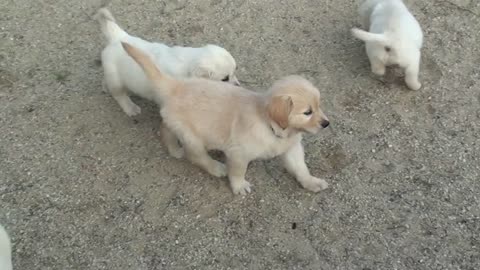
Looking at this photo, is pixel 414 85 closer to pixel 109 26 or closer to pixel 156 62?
pixel 156 62

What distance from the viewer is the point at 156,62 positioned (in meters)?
3.37

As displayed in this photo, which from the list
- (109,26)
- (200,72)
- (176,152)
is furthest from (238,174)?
(109,26)

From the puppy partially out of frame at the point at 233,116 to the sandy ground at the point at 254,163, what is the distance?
13.7 inches

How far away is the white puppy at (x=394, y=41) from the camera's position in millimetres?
3576

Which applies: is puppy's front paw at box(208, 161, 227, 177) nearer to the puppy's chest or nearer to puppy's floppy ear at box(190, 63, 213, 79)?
the puppy's chest

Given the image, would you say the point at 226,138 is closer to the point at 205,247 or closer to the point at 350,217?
the point at 205,247

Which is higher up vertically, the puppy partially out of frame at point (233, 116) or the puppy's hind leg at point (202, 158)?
the puppy partially out of frame at point (233, 116)

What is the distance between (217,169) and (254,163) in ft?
0.85

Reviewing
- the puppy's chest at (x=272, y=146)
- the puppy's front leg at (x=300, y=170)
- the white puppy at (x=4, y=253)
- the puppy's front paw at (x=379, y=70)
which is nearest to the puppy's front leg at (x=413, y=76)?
the puppy's front paw at (x=379, y=70)

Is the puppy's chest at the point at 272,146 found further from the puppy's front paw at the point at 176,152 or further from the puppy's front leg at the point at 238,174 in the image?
the puppy's front paw at the point at 176,152

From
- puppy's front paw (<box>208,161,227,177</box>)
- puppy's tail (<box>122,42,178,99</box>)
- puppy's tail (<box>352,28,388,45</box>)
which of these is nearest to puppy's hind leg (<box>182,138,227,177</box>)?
puppy's front paw (<box>208,161,227,177</box>)

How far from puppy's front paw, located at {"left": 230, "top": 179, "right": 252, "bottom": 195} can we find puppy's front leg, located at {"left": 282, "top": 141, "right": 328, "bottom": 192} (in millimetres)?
243

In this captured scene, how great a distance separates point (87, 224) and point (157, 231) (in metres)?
0.39

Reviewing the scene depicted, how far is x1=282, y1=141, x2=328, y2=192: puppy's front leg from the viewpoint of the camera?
320cm
